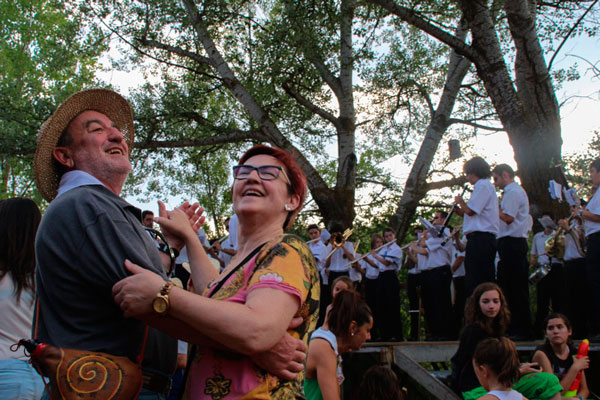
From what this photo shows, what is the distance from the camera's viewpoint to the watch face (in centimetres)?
164

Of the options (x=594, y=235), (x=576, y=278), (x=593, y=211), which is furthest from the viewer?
(x=576, y=278)

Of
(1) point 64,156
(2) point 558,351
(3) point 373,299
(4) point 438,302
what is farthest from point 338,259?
(1) point 64,156

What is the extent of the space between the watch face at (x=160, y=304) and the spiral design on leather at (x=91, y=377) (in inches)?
12.2

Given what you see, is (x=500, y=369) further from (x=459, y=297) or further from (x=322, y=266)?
(x=322, y=266)

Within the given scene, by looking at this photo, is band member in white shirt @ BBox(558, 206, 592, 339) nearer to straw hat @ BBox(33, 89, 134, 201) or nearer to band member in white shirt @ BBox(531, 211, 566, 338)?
band member in white shirt @ BBox(531, 211, 566, 338)

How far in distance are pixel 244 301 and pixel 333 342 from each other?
9.07ft

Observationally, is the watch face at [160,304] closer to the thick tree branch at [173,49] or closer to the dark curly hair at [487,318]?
the dark curly hair at [487,318]

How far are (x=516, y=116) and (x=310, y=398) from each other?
8.08 meters

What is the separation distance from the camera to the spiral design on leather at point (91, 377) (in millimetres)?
1714

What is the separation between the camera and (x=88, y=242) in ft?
6.05

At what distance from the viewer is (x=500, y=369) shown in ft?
15.0

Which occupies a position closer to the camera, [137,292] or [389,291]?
[137,292]

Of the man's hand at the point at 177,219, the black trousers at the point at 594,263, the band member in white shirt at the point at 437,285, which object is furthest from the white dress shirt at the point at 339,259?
the man's hand at the point at 177,219

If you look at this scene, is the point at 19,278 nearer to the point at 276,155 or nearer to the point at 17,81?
the point at 276,155
